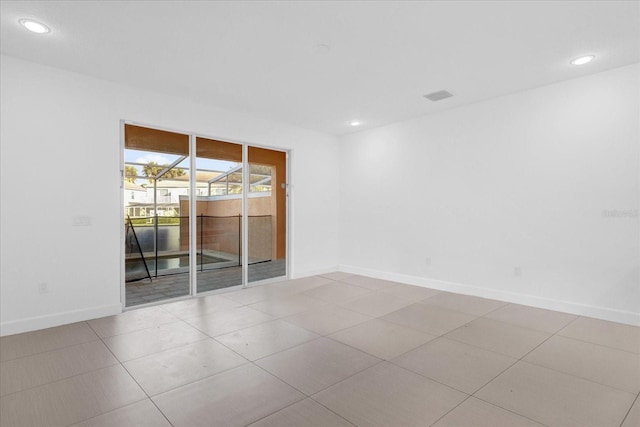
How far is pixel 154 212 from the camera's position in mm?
4535

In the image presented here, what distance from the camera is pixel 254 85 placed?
421 cm

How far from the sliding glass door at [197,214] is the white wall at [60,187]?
268mm

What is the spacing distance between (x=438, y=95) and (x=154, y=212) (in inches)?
169

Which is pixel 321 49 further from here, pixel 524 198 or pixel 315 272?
pixel 315 272

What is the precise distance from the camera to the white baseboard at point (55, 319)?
340cm

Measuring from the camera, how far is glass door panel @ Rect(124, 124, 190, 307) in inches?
171

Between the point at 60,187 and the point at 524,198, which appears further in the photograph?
the point at 524,198

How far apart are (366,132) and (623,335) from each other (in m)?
4.75

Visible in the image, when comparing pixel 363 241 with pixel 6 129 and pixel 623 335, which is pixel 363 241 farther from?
pixel 6 129

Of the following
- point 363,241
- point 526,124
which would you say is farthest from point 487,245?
point 363,241

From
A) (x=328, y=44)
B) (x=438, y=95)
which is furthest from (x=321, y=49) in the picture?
(x=438, y=95)

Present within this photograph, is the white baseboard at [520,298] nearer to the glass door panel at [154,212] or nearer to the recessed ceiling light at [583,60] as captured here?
the recessed ceiling light at [583,60]

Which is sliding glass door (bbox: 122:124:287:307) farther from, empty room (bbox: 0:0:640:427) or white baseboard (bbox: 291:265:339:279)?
white baseboard (bbox: 291:265:339:279)

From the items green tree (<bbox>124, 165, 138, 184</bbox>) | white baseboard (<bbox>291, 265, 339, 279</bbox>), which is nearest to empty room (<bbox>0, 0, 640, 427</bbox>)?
green tree (<bbox>124, 165, 138, 184</bbox>)
